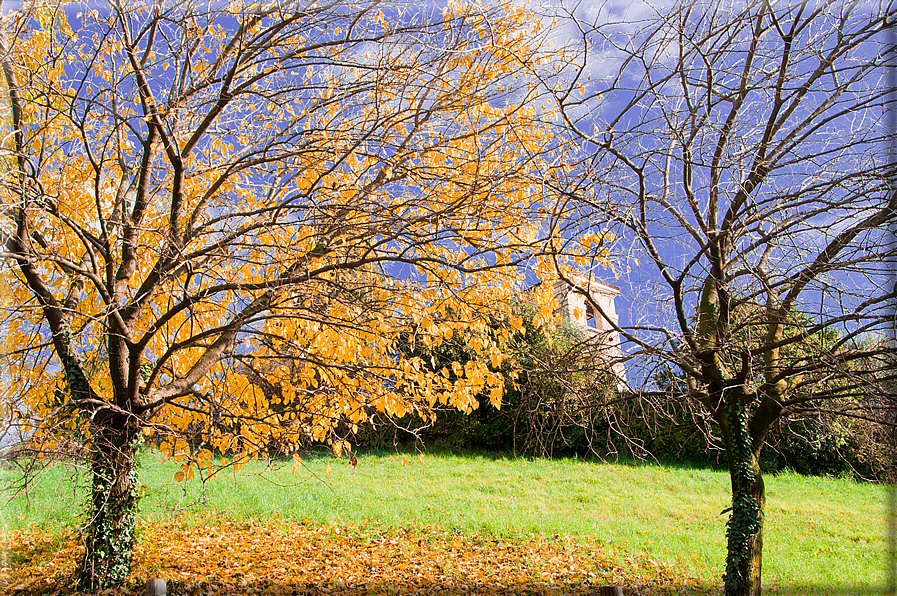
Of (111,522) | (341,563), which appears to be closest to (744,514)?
(341,563)

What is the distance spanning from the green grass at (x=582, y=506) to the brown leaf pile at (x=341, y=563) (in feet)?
1.37

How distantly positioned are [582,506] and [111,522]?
7.94 m

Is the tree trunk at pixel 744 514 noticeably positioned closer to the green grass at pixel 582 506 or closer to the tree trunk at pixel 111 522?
the green grass at pixel 582 506

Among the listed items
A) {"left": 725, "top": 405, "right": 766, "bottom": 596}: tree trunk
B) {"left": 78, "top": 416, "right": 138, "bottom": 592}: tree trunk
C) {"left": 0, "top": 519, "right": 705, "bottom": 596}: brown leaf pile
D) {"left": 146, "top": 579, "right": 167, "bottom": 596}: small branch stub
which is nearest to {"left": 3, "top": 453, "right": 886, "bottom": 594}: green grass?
{"left": 0, "top": 519, "right": 705, "bottom": 596}: brown leaf pile

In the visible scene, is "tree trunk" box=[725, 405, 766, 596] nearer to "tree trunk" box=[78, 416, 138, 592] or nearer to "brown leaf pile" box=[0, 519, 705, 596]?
"brown leaf pile" box=[0, 519, 705, 596]

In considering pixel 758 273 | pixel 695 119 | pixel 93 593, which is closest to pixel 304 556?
pixel 93 593

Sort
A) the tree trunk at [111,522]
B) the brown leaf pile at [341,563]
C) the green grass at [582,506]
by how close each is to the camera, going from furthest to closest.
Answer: the green grass at [582,506] → the brown leaf pile at [341,563] → the tree trunk at [111,522]

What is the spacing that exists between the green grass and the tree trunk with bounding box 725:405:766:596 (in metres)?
2.55

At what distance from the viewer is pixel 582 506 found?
10.4 metres

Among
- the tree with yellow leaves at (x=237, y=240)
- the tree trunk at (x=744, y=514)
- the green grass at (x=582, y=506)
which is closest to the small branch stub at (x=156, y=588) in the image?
the tree with yellow leaves at (x=237, y=240)

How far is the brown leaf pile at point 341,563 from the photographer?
247 inches

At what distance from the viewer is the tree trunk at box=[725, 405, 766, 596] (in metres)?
5.12

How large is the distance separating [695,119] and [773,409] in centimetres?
275

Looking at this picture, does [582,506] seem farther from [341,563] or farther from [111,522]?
[111,522]
